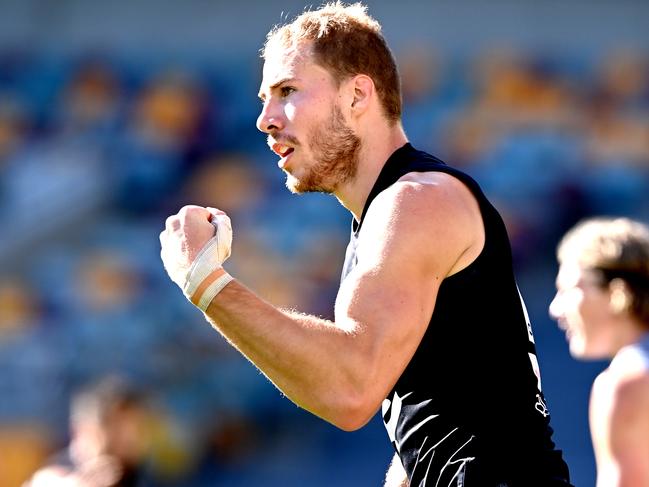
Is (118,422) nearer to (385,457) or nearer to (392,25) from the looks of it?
(385,457)

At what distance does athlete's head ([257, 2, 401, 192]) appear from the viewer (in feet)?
10.9

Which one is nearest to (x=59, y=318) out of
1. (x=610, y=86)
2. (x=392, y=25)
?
(x=392, y=25)

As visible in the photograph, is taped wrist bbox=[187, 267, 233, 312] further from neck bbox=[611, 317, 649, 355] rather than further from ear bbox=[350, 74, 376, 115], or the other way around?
neck bbox=[611, 317, 649, 355]

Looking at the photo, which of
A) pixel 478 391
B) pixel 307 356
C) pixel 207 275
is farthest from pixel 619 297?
pixel 207 275

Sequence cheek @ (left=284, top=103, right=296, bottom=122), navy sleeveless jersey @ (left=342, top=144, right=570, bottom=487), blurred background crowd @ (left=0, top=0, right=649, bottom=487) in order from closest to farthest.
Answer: navy sleeveless jersey @ (left=342, top=144, right=570, bottom=487), cheek @ (left=284, top=103, right=296, bottom=122), blurred background crowd @ (left=0, top=0, right=649, bottom=487)

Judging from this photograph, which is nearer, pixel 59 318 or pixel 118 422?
pixel 118 422

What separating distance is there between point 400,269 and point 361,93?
858 millimetres

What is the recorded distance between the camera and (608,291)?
344cm

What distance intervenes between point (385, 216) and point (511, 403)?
0.61 m

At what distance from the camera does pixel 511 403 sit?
296 cm

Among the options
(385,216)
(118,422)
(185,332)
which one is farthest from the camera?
(185,332)

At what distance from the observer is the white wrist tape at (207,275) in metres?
2.78

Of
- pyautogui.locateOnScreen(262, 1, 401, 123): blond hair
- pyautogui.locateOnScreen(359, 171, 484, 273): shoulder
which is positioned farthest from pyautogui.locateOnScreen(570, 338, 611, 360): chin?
pyautogui.locateOnScreen(262, 1, 401, 123): blond hair

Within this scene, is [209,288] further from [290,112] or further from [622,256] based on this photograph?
[622,256]
